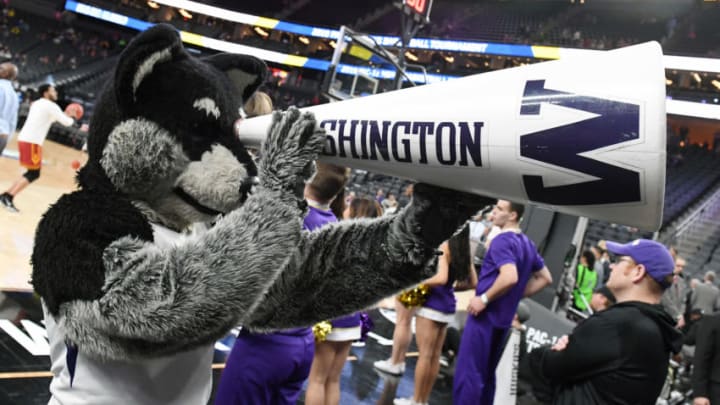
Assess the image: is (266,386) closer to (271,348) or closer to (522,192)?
(271,348)

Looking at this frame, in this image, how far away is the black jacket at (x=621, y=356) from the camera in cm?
243

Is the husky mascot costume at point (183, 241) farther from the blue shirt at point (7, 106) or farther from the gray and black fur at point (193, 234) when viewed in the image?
the blue shirt at point (7, 106)

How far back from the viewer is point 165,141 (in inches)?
47.6

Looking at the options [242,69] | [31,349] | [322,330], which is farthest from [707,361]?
[31,349]

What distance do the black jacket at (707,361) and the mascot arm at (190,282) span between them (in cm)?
366

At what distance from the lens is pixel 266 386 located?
235cm

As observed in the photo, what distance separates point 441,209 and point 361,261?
25 cm

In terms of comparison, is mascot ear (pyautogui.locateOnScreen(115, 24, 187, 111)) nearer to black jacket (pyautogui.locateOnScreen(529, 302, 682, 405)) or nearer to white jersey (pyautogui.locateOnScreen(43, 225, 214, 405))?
white jersey (pyautogui.locateOnScreen(43, 225, 214, 405))

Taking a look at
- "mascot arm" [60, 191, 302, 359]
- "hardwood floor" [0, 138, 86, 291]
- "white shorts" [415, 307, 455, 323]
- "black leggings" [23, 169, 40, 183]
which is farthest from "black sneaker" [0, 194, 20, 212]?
"mascot arm" [60, 191, 302, 359]

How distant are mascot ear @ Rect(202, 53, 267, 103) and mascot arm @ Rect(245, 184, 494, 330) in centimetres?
46

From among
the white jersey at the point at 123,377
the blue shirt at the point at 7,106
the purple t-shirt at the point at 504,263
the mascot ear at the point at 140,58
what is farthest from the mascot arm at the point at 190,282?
the blue shirt at the point at 7,106

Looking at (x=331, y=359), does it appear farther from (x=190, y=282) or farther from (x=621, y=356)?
(x=190, y=282)

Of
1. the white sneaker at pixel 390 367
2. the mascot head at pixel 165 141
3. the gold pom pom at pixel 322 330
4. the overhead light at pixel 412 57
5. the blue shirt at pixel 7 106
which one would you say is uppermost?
the overhead light at pixel 412 57

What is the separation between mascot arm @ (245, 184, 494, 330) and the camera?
1.21m
